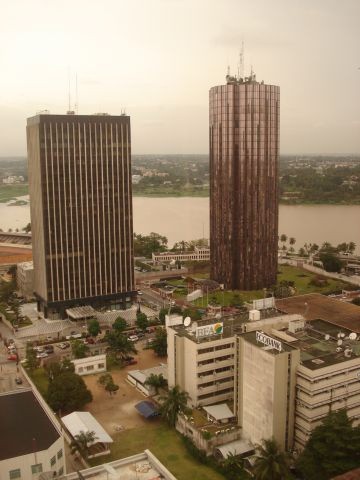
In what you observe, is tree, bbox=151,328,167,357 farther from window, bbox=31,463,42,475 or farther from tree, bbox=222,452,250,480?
window, bbox=31,463,42,475

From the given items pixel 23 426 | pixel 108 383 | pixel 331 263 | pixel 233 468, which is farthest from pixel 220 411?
pixel 331 263

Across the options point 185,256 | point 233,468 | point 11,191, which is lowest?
point 233,468

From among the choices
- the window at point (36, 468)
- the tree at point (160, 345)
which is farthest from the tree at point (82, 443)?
the tree at point (160, 345)

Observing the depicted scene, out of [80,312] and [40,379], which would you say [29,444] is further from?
[80,312]

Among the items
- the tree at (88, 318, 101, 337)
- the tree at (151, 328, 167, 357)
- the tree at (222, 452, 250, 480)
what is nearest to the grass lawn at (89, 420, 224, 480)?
the tree at (222, 452, 250, 480)

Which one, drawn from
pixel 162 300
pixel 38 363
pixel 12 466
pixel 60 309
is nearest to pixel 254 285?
pixel 162 300

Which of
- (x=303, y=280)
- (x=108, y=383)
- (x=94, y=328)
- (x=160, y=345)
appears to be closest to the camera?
(x=108, y=383)

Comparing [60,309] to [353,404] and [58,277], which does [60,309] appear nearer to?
[58,277]
